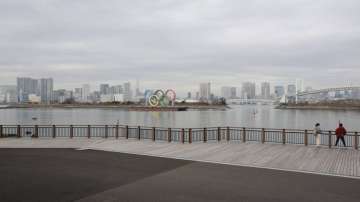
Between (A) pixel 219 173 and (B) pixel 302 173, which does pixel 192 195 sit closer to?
(A) pixel 219 173

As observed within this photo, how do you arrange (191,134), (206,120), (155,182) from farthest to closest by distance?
(206,120) < (191,134) < (155,182)

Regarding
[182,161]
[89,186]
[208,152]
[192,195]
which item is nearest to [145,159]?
[182,161]

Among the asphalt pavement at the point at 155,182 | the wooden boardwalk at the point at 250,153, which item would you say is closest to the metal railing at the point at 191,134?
the wooden boardwalk at the point at 250,153

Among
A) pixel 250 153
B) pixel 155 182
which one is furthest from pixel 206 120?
pixel 155 182

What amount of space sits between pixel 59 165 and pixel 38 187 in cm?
378

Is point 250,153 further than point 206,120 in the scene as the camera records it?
No

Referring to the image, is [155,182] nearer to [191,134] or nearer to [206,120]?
[191,134]

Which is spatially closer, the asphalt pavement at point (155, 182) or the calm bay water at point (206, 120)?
the asphalt pavement at point (155, 182)

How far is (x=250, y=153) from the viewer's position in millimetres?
17172

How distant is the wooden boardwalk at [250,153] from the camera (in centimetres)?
1364

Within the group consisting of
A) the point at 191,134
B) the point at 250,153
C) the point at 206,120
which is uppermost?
the point at 191,134

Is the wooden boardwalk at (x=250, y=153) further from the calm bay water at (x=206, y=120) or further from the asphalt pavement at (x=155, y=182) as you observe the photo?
the calm bay water at (x=206, y=120)

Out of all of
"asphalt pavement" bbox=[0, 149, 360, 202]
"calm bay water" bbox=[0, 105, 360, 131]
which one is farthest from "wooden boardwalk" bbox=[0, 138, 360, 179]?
"calm bay water" bbox=[0, 105, 360, 131]

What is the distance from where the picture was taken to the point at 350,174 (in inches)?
476
